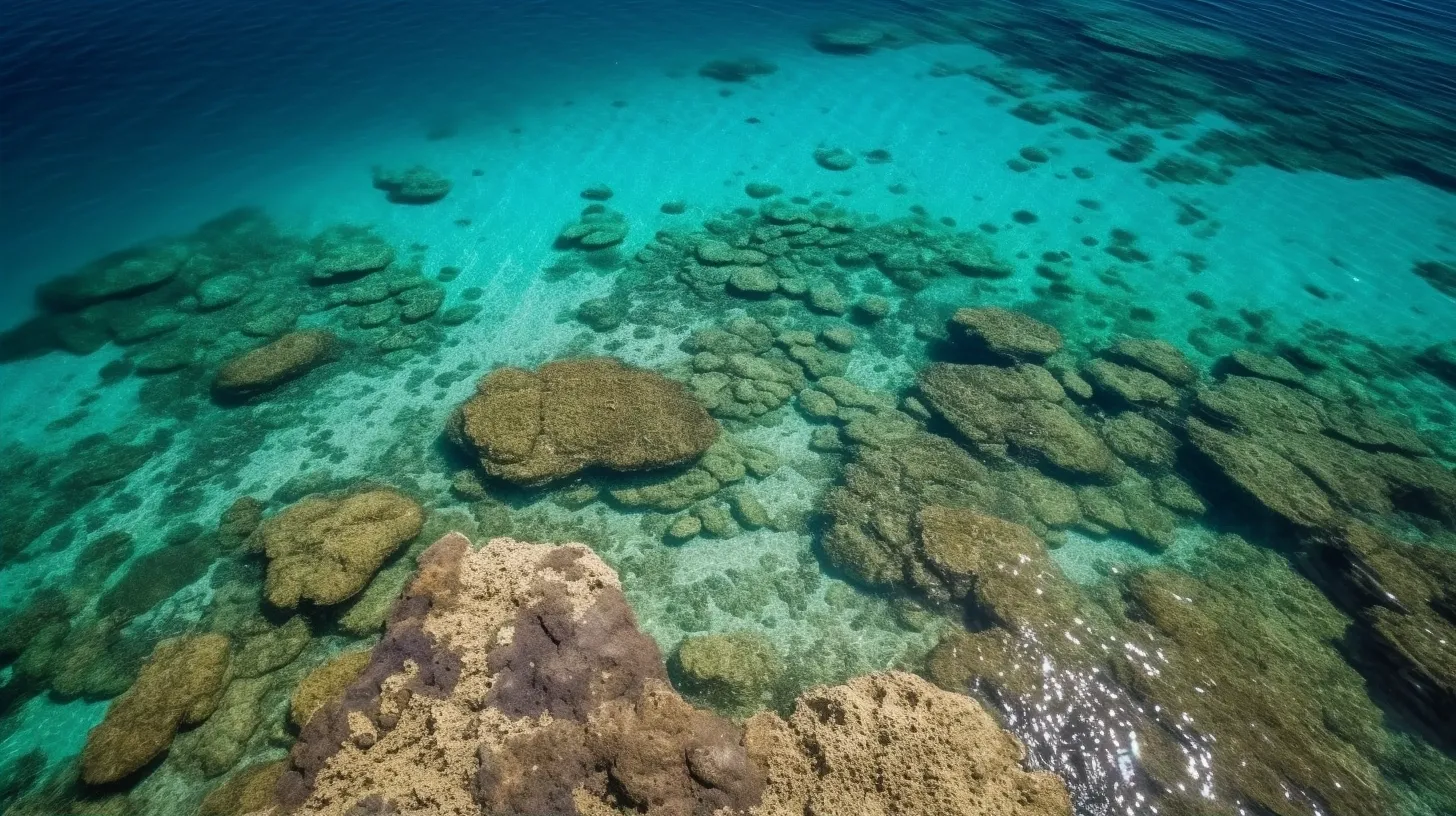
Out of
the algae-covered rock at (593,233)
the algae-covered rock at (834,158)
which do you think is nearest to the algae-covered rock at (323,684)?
the algae-covered rock at (593,233)

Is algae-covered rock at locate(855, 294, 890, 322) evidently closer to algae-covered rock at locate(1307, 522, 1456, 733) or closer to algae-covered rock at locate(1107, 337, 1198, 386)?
algae-covered rock at locate(1107, 337, 1198, 386)

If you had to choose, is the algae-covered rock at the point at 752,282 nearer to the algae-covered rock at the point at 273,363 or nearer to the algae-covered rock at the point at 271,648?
the algae-covered rock at the point at 273,363

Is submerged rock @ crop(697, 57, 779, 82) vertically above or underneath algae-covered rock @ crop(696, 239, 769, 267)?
above

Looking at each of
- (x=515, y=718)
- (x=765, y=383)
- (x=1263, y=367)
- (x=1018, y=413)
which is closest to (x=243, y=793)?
(x=515, y=718)

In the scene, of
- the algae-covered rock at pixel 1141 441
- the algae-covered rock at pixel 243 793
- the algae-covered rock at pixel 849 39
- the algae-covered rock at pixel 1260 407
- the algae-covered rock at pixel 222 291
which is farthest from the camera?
the algae-covered rock at pixel 849 39

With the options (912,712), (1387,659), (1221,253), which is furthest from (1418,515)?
(912,712)

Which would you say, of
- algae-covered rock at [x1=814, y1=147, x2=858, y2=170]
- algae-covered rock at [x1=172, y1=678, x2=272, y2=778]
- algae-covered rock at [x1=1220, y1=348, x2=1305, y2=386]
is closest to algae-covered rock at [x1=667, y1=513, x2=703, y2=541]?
algae-covered rock at [x1=172, y1=678, x2=272, y2=778]

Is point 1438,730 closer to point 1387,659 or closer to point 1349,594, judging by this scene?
point 1387,659
